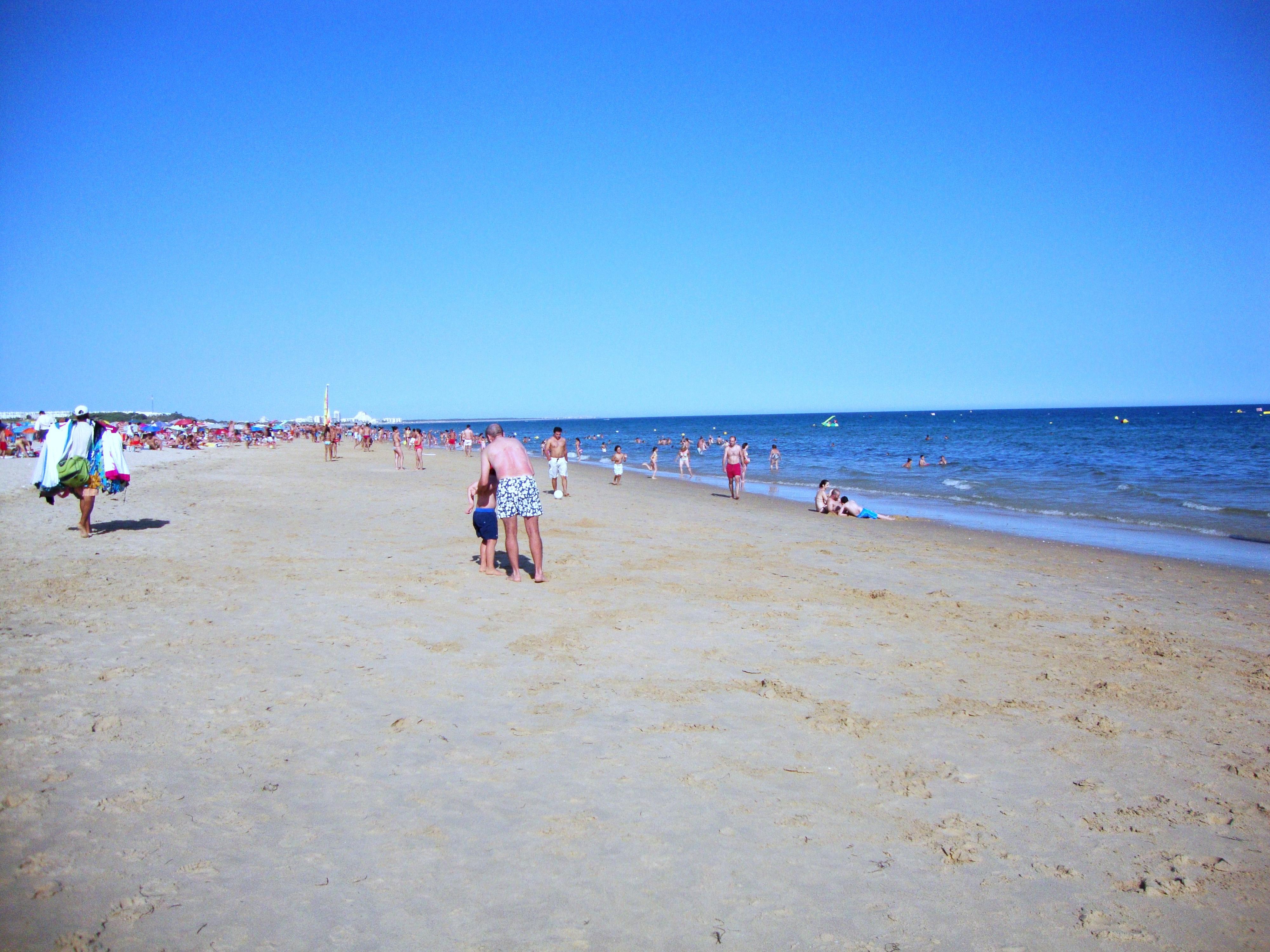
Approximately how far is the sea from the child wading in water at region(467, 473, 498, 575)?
33.9ft

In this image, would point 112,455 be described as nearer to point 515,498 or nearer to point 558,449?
point 515,498

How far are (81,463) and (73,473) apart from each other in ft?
0.51

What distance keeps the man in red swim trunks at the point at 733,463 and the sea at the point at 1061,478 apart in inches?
104

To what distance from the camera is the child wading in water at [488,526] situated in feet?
28.0

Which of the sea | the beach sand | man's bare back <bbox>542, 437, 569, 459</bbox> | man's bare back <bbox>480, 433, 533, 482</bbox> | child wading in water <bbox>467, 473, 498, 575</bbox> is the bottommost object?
the sea

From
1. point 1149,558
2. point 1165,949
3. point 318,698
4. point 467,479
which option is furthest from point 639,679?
point 467,479

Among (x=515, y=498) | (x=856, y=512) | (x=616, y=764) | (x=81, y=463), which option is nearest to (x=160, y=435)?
(x=81, y=463)

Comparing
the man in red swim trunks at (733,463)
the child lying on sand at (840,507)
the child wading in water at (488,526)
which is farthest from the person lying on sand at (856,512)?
the child wading in water at (488,526)

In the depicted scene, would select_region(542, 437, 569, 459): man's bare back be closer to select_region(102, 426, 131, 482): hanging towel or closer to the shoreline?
the shoreline

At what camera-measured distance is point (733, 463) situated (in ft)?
65.8

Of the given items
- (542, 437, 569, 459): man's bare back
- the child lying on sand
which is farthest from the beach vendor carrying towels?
the child lying on sand

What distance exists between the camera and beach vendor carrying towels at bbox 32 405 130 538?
10.1m

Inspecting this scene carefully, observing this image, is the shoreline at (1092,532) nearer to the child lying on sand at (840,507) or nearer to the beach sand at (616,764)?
the child lying on sand at (840,507)

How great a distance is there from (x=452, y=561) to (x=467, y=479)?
16.3 m
